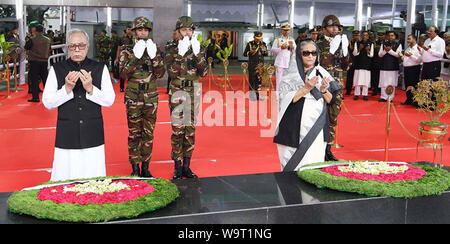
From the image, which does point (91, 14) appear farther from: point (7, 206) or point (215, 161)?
point (7, 206)

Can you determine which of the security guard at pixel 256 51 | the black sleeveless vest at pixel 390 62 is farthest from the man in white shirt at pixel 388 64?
the security guard at pixel 256 51

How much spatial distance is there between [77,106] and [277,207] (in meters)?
1.82

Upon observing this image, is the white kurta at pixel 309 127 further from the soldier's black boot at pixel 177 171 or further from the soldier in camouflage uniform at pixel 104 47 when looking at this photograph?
the soldier in camouflage uniform at pixel 104 47

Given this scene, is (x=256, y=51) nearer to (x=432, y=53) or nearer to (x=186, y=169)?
(x=432, y=53)

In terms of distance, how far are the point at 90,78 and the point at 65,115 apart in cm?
38

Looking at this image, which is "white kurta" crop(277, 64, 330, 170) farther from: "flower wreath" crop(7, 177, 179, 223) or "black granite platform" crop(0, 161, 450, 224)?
"flower wreath" crop(7, 177, 179, 223)

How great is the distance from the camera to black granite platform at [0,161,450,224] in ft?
8.25

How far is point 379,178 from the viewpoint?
3.08m

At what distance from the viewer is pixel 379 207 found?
9.29 ft

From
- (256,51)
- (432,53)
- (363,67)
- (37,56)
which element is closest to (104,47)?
(37,56)

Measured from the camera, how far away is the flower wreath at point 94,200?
2.37 meters

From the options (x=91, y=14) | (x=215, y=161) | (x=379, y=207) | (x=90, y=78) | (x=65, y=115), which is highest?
(x=91, y=14)
